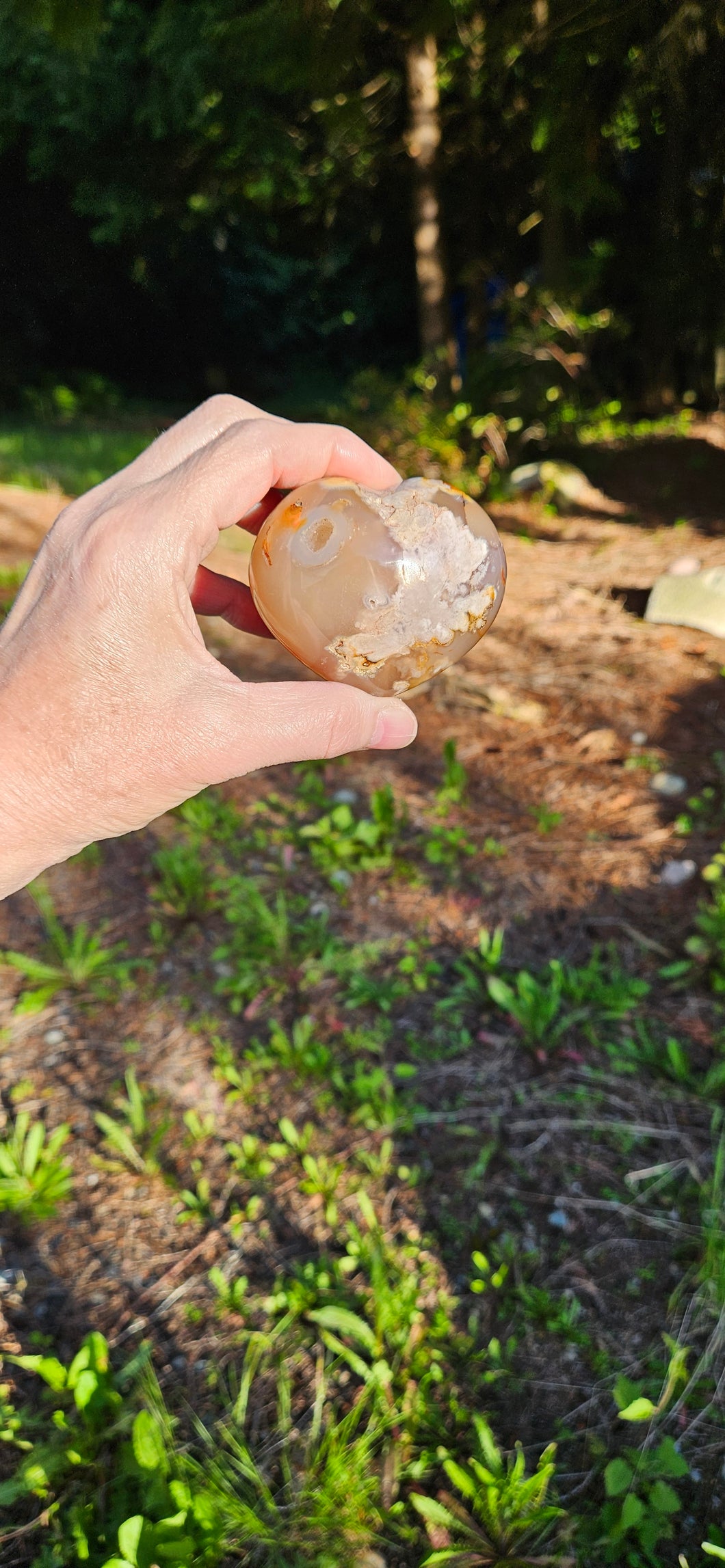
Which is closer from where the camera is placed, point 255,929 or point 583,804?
point 255,929

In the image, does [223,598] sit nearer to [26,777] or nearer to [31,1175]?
[26,777]

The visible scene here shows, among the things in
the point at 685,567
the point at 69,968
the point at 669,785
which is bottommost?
the point at 685,567

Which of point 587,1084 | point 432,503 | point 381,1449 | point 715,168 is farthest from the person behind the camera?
point 715,168

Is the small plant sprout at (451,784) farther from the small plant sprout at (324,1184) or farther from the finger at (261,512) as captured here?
the small plant sprout at (324,1184)

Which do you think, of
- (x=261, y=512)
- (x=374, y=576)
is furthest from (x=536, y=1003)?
(x=261, y=512)

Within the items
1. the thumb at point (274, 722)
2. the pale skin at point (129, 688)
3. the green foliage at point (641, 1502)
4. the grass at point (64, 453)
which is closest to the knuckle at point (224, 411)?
the pale skin at point (129, 688)

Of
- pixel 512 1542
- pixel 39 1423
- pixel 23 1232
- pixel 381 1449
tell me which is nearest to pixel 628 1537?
pixel 512 1542

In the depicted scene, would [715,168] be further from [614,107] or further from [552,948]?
[552,948]
